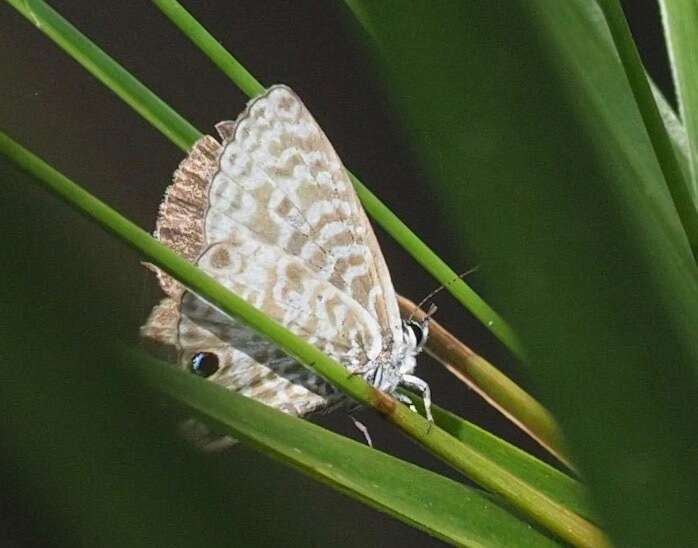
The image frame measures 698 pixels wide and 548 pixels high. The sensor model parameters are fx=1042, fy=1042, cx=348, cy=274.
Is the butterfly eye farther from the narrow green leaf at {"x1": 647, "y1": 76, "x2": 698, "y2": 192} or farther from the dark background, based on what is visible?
the dark background

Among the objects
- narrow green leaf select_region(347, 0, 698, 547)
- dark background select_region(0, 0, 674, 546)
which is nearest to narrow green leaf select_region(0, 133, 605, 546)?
narrow green leaf select_region(347, 0, 698, 547)

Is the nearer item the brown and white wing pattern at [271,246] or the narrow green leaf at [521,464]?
the narrow green leaf at [521,464]

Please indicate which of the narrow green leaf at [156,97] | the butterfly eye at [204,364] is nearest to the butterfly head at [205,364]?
the butterfly eye at [204,364]

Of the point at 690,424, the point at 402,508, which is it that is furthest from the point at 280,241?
the point at 690,424

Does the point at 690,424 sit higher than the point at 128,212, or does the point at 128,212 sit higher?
the point at 128,212

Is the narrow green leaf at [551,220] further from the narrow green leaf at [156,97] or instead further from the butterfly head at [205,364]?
the butterfly head at [205,364]

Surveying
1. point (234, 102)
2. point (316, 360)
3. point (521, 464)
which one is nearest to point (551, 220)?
point (316, 360)

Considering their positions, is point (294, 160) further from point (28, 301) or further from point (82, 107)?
point (82, 107)
